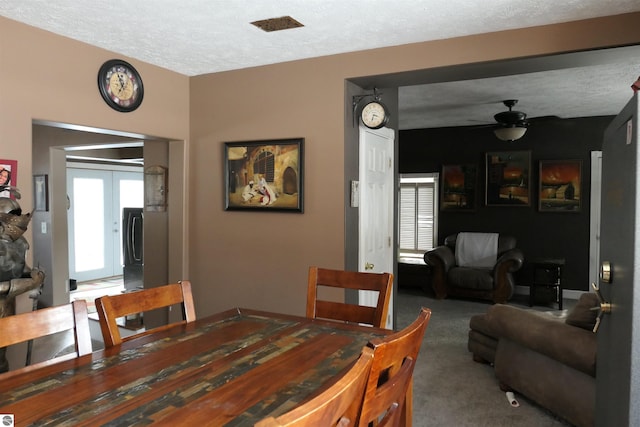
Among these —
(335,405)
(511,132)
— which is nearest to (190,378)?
(335,405)

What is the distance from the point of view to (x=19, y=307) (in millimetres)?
3006

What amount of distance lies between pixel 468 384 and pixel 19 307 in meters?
3.16

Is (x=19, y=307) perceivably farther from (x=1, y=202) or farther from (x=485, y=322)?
(x=485, y=322)

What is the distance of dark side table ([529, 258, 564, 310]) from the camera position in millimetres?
6102

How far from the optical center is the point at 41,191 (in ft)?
19.1

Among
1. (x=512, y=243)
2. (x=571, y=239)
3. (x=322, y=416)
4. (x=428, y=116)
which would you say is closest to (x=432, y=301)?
(x=512, y=243)

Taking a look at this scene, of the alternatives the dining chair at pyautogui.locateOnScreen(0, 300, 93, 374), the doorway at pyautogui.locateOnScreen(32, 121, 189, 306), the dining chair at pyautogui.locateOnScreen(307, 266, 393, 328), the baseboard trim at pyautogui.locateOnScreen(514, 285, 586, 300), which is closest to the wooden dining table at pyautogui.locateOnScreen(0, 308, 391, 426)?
the dining chair at pyautogui.locateOnScreen(0, 300, 93, 374)

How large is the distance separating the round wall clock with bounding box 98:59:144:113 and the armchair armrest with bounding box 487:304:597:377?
3226mm

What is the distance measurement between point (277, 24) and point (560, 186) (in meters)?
5.33

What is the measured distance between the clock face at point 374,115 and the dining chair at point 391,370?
2.26 metres

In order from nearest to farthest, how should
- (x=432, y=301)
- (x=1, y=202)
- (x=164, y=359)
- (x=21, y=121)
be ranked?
1. (x=164, y=359)
2. (x=1, y=202)
3. (x=21, y=121)
4. (x=432, y=301)

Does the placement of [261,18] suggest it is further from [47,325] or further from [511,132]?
[511,132]

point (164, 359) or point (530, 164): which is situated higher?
point (530, 164)

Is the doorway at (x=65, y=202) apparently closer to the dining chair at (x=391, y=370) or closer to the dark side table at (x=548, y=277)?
the dining chair at (x=391, y=370)
